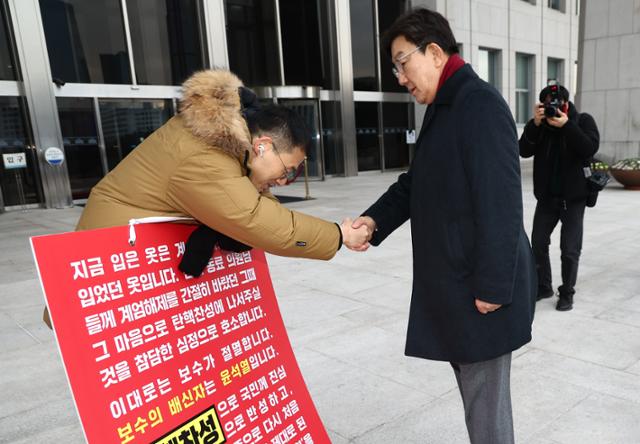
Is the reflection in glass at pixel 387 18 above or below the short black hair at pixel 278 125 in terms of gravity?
above

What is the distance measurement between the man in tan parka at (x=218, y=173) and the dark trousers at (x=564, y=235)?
3.20 m

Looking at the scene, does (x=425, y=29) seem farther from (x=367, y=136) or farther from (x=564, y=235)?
(x=367, y=136)

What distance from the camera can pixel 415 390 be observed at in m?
3.12

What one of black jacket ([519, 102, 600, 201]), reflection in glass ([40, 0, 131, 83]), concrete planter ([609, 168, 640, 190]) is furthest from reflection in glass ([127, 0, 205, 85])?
black jacket ([519, 102, 600, 201])

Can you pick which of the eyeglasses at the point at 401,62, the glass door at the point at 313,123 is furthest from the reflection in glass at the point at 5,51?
the eyeglasses at the point at 401,62

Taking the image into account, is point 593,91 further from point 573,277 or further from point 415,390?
point 415,390

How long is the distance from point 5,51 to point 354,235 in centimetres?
1260

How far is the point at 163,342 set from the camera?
5.79ft

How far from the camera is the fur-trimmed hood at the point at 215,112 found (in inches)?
65.7

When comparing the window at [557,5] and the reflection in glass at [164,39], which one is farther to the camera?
the window at [557,5]

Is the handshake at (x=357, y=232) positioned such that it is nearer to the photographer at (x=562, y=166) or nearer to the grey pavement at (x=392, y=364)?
the grey pavement at (x=392, y=364)

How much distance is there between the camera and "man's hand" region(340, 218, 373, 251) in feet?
A: 7.15

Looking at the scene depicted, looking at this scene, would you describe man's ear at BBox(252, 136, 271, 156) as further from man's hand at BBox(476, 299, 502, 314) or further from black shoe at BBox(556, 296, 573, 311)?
black shoe at BBox(556, 296, 573, 311)

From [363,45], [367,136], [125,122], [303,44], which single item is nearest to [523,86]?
[363,45]
